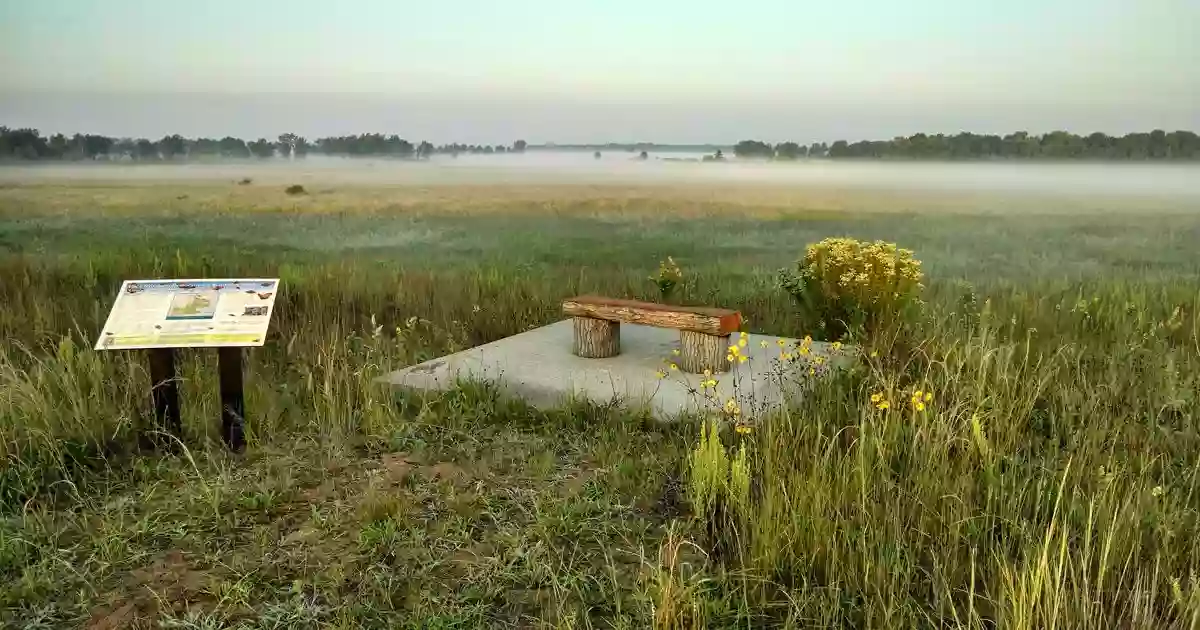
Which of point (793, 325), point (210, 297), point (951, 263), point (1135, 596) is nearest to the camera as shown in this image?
point (1135, 596)

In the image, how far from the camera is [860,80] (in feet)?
33.2

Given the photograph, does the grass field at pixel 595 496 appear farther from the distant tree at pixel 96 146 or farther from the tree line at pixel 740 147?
the distant tree at pixel 96 146

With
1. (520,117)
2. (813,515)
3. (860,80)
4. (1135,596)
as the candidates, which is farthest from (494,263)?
(1135,596)

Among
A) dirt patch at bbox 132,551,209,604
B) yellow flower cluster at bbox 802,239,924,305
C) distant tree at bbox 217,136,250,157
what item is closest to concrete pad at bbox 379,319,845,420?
yellow flower cluster at bbox 802,239,924,305

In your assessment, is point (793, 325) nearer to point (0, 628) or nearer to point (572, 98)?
point (572, 98)

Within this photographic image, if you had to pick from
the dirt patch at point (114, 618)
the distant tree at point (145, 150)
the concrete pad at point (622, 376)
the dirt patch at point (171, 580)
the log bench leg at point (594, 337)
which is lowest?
the dirt patch at point (114, 618)

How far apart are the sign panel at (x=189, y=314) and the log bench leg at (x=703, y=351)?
2.34 m

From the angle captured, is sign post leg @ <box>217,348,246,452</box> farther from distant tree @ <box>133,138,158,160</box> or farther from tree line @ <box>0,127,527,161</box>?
distant tree @ <box>133,138,158,160</box>

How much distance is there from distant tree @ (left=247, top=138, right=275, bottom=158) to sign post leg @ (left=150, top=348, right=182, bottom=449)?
280 inches

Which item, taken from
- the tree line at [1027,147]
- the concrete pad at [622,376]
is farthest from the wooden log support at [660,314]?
the tree line at [1027,147]

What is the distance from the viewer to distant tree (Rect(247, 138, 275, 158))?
10930 mm

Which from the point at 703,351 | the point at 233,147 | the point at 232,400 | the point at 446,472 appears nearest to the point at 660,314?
the point at 703,351

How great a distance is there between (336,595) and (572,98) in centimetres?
867

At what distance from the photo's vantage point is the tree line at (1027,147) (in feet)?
31.1
